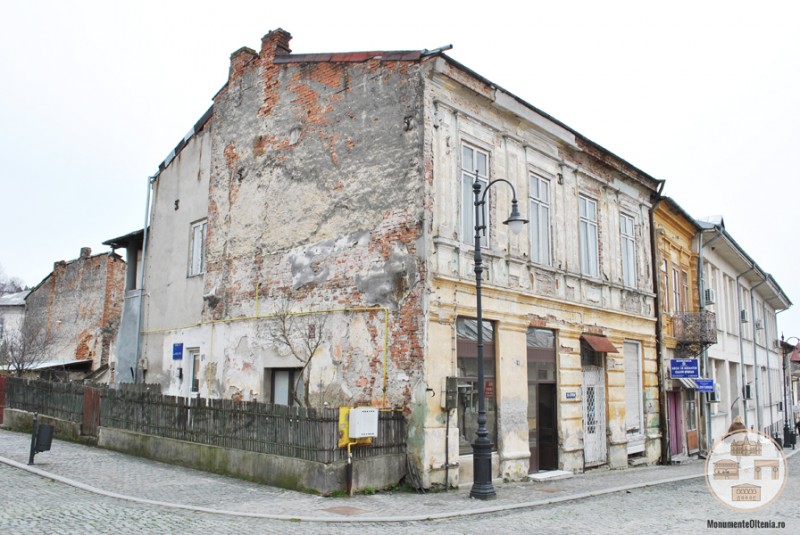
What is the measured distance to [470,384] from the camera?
1354cm

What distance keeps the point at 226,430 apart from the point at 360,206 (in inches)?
199

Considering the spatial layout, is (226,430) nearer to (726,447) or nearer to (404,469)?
(404,469)

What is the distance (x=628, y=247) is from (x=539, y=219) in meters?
5.16

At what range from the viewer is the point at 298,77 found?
15.7m

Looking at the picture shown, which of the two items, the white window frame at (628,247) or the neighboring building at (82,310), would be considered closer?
the white window frame at (628,247)

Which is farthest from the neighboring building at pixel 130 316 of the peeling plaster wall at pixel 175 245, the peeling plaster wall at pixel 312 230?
the peeling plaster wall at pixel 312 230

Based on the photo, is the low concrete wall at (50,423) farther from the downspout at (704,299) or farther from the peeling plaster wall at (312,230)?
the downspout at (704,299)

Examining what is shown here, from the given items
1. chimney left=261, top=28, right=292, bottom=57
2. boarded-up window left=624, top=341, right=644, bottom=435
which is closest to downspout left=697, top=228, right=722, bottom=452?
boarded-up window left=624, top=341, right=644, bottom=435

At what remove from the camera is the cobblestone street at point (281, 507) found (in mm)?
8688

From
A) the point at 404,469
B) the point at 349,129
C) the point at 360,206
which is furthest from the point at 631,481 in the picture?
the point at 349,129

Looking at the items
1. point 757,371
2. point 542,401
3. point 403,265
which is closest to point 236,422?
point 403,265

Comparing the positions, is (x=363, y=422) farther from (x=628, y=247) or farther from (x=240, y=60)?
(x=628, y=247)

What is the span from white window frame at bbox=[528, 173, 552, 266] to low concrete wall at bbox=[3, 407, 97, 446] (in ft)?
36.9

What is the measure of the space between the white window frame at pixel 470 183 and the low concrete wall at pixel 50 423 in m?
9.90
